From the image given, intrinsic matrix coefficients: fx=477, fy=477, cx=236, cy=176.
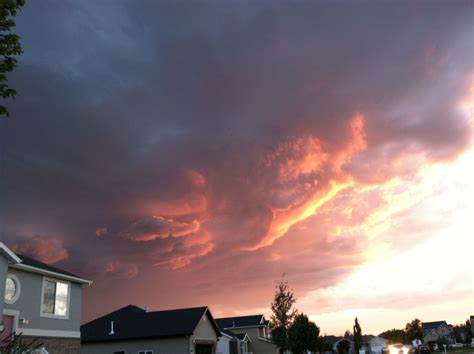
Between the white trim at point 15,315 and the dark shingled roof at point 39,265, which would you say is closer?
the white trim at point 15,315

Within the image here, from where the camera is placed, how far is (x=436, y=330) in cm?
13238

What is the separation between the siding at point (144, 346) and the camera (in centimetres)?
4041

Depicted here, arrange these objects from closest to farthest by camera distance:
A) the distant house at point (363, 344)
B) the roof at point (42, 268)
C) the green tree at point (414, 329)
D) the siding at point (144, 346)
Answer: the roof at point (42, 268), the siding at point (144, 346), the distant house at point (363, 344), the green tree at point (414, 329)

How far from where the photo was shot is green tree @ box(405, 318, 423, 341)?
107 m

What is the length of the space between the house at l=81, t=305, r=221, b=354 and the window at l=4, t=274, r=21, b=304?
1805 cm

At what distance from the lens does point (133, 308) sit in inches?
1948

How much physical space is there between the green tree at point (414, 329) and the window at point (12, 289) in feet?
328

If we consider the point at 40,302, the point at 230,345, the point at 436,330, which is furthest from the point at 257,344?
the point at 436,330

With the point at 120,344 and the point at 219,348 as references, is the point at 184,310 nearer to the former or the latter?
the point at 120,344

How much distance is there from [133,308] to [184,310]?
6876 millimetres

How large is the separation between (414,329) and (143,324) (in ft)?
275

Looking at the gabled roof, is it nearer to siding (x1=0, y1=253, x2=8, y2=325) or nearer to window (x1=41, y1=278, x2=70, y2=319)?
window (x1=41, y1=278, x2=70, y2=319)

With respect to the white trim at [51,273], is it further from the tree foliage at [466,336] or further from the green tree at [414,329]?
the tree foliage at [466,336]

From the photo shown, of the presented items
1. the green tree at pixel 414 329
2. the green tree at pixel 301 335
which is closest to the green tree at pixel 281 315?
the green tree at pixel 301 335
